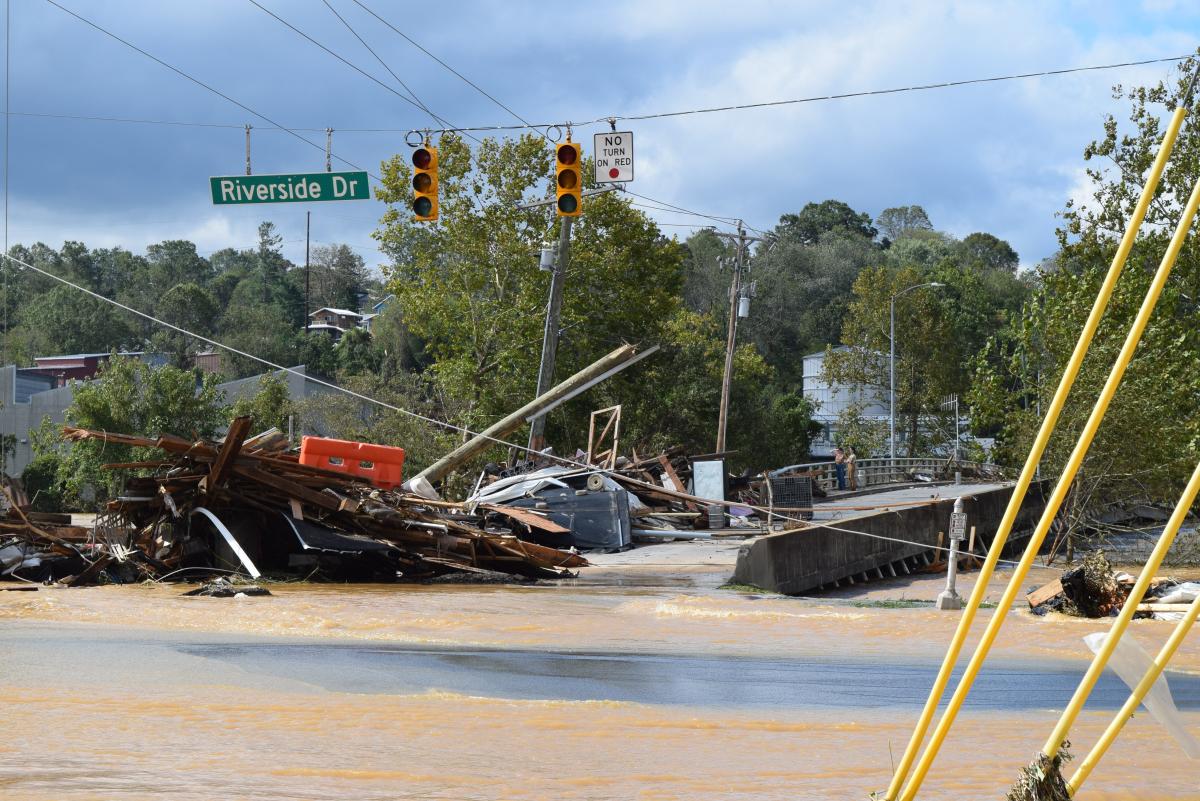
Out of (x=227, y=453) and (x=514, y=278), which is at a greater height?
(x=514, y=278)

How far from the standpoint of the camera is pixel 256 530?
2011 centimetres

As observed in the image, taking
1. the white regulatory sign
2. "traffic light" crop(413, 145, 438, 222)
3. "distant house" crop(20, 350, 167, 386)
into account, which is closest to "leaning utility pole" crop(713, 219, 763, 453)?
the white regulatory sign

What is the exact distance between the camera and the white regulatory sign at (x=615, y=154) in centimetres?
2584

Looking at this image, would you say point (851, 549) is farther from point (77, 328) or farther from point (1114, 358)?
point (77, 328)

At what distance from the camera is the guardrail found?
169 feet

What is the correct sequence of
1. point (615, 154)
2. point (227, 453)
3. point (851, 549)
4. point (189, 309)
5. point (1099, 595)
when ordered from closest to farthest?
point (1099, 595)
point (227, 453)
point (851, 549)
point (615, 154)
point (189, 309)

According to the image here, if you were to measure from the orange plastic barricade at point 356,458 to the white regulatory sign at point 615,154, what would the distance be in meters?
7.48

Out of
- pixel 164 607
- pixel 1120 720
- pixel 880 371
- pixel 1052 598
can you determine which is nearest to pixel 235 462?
pixel 164 607

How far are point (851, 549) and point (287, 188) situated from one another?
44.9 ft

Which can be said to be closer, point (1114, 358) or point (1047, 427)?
point (1047, 427)

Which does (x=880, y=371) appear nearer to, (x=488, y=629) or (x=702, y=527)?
(x=702, y=527)

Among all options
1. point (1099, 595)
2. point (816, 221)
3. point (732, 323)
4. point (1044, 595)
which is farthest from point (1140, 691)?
point (816, 221)

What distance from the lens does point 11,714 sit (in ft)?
25.6

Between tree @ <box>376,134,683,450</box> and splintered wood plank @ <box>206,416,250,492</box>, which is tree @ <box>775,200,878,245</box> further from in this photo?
splintered wood plank @ <box>206,416,250,492</box>
